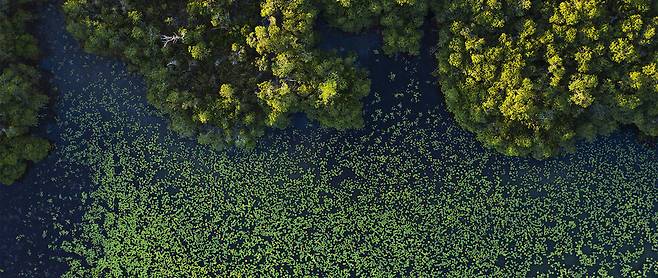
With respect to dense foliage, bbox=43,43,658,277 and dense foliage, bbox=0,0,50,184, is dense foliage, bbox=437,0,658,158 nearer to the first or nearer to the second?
dense foliage, bbox=43,43,658,277

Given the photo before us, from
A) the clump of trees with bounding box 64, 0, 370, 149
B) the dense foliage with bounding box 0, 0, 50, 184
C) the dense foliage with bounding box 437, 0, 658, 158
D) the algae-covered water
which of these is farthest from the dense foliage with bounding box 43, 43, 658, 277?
the dense foliage with bounding box 437, 0, 658, 158

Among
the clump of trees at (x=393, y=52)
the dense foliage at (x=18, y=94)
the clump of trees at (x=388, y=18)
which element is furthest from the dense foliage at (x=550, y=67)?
the dense foliage at (x=18, y=94)

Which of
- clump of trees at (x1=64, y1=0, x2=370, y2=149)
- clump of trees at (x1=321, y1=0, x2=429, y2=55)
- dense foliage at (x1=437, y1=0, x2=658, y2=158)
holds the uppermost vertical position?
dense foliage at (x1=437, y1=0, x2=658, y2=158)

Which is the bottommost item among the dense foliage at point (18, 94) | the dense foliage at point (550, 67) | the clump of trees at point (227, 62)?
the dense foliage at point (18, 94)

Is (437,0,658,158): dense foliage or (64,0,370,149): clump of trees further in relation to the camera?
(64,0,370,149): clump of trees

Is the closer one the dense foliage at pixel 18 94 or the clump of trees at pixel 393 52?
the clump of trees at pixel 393 52

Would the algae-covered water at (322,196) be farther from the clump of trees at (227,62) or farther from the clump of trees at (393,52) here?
the clump of trees at (227,62)
